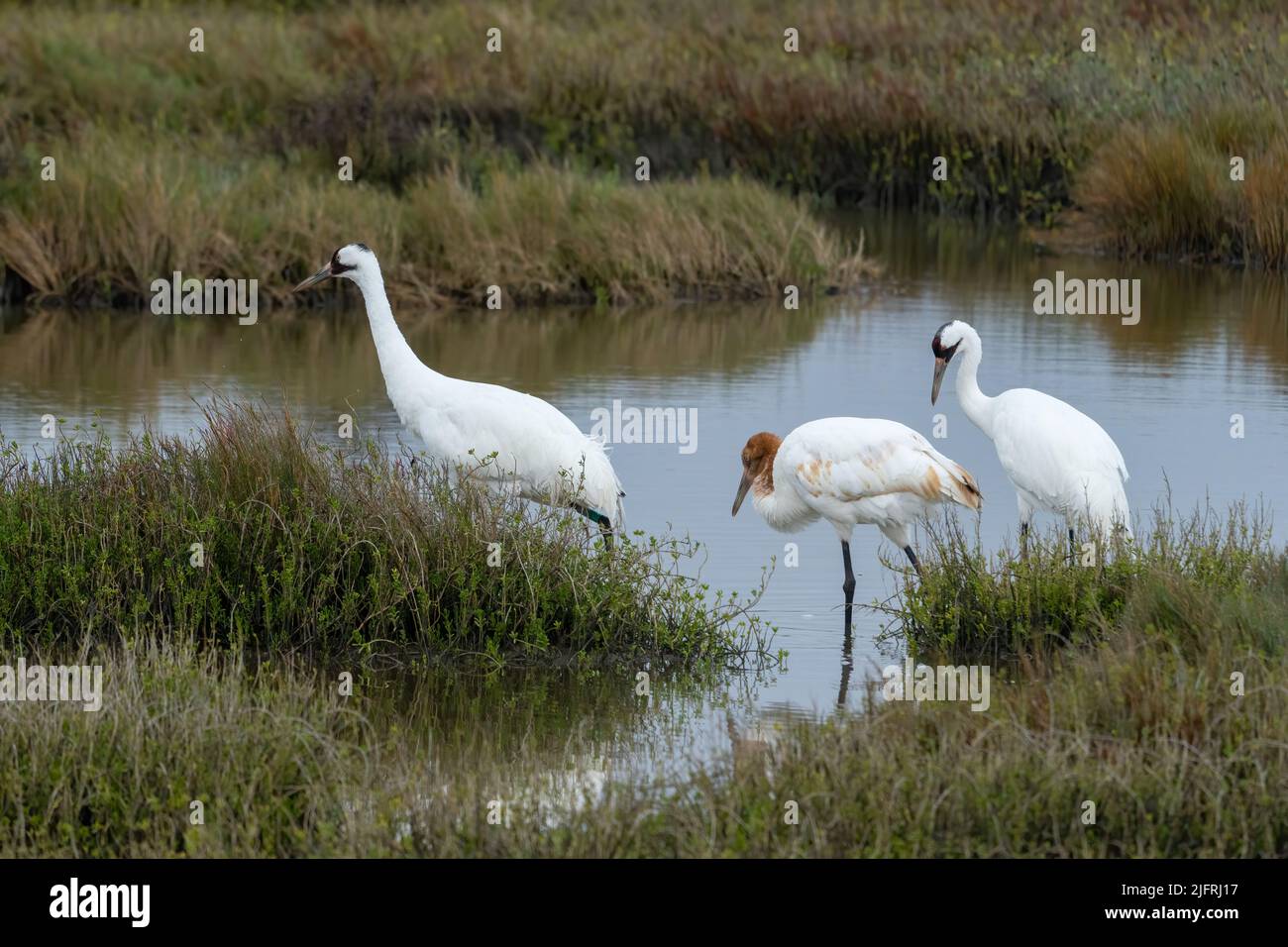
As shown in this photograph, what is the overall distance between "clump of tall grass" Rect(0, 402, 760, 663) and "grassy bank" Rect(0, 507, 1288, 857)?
171 cm

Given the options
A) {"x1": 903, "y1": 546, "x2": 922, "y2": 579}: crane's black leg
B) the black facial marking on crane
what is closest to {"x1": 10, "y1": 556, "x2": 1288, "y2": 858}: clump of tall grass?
{"x1": 903, "y1": 546, "x2": 922, "y2": 579}: crane's black leg

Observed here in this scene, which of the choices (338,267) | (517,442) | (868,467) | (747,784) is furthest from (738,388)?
(747,784)

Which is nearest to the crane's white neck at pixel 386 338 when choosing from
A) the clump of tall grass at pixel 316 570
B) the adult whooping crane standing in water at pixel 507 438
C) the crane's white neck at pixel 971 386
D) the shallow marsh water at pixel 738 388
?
the adult whooping crane standing in water at pixel 507 438

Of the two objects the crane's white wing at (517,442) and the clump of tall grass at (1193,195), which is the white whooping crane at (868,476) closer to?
the crane's white wing at (517,442)

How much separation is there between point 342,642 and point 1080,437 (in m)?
3.52

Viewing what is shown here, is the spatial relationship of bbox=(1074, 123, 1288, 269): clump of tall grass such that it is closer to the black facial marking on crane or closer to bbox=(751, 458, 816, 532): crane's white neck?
bbox=(751, 458, 816, 532): crane's white neck

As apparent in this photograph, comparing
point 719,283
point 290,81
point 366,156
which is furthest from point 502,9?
point 719,283

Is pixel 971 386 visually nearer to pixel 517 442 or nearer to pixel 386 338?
pixel 517 442

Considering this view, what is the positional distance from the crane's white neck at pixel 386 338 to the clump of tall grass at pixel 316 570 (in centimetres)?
140

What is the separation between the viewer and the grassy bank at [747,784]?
6.02 meters

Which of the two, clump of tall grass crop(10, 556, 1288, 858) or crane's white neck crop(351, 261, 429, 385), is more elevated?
crane's white neck crop(351, 261, 429, 385)

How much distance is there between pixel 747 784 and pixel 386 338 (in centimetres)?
477

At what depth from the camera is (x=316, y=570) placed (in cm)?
888

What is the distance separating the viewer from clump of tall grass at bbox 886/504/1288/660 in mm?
8531
